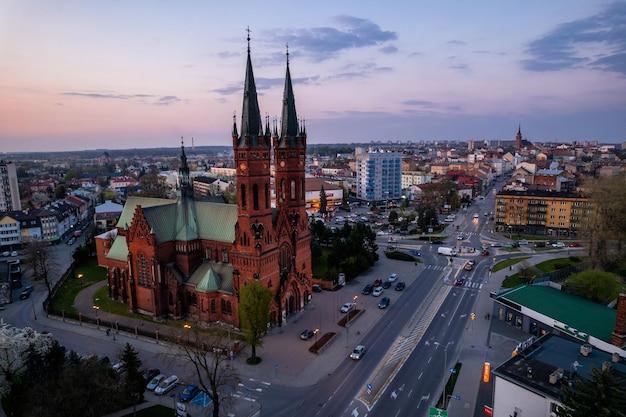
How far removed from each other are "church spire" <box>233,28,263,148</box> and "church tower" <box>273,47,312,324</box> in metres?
6.00

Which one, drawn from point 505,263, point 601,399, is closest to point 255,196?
point 601,399

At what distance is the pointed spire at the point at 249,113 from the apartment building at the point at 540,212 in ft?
266

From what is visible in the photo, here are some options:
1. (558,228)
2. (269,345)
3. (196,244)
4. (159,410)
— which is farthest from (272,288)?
(558,228)

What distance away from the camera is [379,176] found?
16550cm

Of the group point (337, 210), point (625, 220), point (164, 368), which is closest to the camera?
point (164, 368)

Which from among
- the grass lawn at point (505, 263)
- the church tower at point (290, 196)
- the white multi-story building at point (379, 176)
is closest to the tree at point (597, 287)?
the grass lawn at point (505, 263)

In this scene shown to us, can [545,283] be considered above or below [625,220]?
below

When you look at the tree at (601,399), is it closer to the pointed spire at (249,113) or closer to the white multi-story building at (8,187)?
the pointed spire at (249,113)

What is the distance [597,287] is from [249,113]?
51397mm

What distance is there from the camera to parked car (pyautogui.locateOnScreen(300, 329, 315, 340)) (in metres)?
47.7

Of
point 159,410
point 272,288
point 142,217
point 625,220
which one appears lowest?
point 159,410

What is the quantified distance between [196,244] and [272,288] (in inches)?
493

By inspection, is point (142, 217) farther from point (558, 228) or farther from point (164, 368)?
point (558, 228)

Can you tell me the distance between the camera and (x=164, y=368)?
140ft
